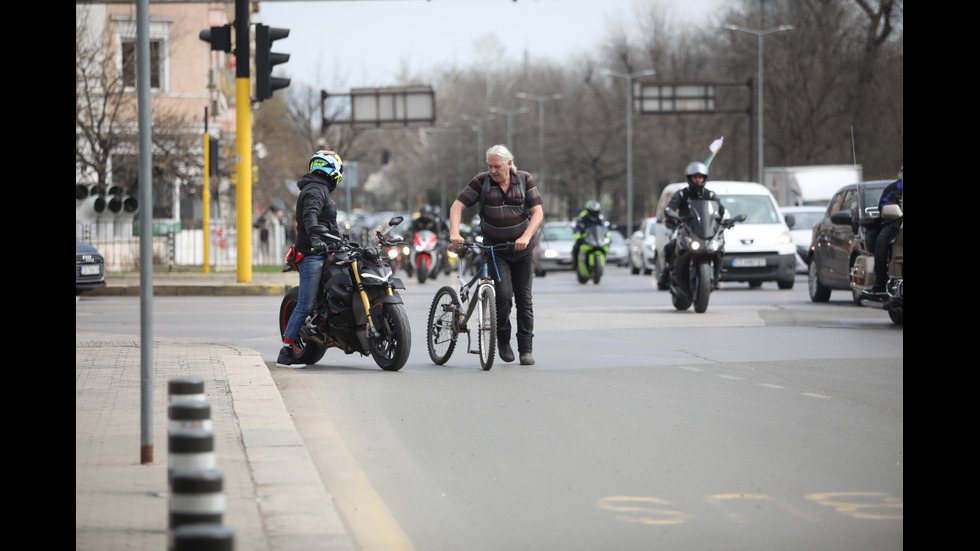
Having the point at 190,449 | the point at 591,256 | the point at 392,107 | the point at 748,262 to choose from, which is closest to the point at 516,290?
the point at 190,449

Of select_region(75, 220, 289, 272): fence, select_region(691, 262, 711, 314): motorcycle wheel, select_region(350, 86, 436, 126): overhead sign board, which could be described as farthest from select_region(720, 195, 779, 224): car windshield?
select_region(350, 86, 436, 126): overhead sign board

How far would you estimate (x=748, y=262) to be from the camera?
2397 centimetres

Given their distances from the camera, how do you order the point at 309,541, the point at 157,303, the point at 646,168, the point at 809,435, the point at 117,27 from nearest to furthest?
the point at 309,541, the point at 809,435, the point at 157,303, the point at 117,27, the point at 646,168

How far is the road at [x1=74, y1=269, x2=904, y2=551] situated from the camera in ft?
18.7

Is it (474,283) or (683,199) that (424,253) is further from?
(474,283)

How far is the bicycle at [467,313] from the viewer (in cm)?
1127

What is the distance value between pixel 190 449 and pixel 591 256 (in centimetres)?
2439

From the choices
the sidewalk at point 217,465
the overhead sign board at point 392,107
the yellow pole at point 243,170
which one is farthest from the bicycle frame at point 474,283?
the overhead sign board at point 392,107

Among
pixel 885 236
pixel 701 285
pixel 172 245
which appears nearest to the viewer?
pixel 885 236
